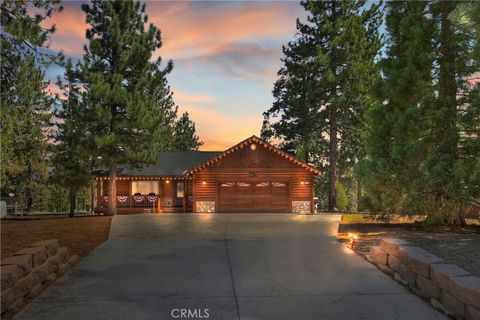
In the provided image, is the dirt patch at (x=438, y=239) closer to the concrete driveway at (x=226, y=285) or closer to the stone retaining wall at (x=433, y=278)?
the stone retaining wall at (x=433, y=278)

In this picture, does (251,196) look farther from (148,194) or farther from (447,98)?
(447,98)

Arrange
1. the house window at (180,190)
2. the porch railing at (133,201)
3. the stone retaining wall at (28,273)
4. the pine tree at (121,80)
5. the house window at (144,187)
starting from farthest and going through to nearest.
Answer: the house window at (180,190), the house window at (144,187), the porch railing at (133,201), the pine tree at (121,80), the stone retaining wall at (28,273)

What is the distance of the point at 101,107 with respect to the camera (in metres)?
25.9

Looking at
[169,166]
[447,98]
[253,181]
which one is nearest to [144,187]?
[169,166]

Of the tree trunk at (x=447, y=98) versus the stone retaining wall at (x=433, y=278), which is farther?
the tree trunk at (x=447, y=98)

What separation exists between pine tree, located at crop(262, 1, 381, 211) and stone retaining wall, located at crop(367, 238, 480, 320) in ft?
77.9

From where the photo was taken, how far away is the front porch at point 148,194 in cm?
3278

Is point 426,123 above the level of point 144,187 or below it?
above

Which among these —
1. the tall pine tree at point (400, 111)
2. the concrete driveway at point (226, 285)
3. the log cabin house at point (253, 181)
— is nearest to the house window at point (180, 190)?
the log cabin house at point (253, 181)

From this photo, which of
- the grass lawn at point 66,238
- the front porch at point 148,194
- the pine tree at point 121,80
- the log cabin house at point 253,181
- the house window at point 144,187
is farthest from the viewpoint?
the house window at point 144,187

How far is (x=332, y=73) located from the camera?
32.5 meters

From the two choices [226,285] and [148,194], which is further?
[148,194]

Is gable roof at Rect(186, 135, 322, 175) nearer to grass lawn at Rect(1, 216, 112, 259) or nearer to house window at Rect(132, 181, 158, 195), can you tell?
house window at Rect(132, 181, 158, 195)

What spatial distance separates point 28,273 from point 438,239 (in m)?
11.8
